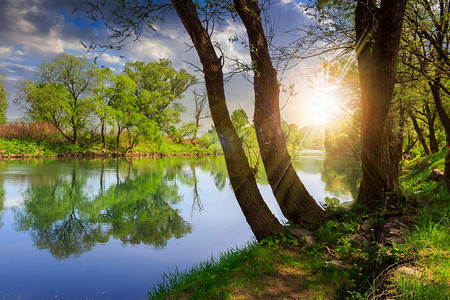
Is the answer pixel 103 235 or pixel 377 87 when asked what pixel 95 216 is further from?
pixel 377 87

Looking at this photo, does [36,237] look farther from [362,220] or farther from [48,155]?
[48,155]

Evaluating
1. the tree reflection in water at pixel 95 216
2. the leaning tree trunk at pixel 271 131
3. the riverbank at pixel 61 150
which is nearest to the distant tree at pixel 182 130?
the riverbank at pixel 61 150

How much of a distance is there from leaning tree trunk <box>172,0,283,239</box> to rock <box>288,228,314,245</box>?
0.28 meters

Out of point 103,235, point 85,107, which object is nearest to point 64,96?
point 85,107

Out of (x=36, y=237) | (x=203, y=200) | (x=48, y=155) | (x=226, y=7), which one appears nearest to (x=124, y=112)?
(x=48, y=155)

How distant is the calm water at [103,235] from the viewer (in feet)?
16.2

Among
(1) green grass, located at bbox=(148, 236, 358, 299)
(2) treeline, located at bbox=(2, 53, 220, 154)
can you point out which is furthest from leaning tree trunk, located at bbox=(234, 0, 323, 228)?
(2) treeline, located at bbox=(2, 53, 220, 154)

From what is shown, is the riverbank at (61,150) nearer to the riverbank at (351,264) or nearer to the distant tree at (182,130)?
the distant tree at (182,130)

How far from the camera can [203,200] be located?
1212 cm

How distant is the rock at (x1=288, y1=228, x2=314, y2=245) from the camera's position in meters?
4.70

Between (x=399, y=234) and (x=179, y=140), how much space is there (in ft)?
143

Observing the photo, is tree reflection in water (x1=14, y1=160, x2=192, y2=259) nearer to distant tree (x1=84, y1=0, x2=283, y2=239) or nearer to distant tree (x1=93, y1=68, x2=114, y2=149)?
distant tree (x1=84, y1=0, x2=283, y2=239)

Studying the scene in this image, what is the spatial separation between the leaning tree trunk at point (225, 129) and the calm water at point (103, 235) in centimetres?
142

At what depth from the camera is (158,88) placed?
42031mm
